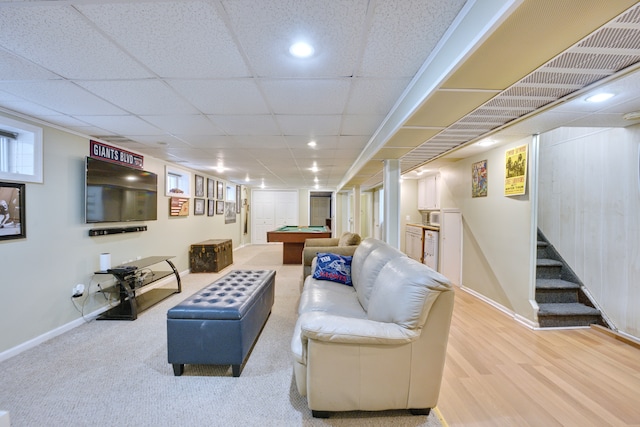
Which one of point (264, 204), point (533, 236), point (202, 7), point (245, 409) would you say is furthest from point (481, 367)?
point (264, 204)

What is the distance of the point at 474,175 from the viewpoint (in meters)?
4.27

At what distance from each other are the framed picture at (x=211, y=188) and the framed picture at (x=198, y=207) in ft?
1.48

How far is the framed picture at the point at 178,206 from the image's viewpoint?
4.95 metres

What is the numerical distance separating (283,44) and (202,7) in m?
0.43

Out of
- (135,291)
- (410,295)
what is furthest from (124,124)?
(410,295)

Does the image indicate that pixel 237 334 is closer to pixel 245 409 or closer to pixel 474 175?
pixel 245 409

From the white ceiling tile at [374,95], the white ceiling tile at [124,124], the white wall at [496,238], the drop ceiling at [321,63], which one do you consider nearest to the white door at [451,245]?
the white wall at [496,238]

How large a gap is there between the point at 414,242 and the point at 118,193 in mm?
5857

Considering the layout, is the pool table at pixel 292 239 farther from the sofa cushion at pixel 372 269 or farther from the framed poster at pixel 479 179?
the sofa cushion at pixel 372 269

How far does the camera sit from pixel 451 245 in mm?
4836

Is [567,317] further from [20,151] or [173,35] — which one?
[20,151]

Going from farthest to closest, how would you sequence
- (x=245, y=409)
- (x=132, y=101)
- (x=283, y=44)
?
(x=132, y=101)
(x=245, y=409)
(x=283, y=44)

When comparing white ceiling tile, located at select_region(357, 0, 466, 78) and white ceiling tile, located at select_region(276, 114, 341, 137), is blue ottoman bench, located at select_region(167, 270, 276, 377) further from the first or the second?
white ceiling tile, located at select_region(357, 0, 466, 78)

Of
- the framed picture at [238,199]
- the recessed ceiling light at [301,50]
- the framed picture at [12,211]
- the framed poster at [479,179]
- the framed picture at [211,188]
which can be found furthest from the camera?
the framed picture at [238,199]
